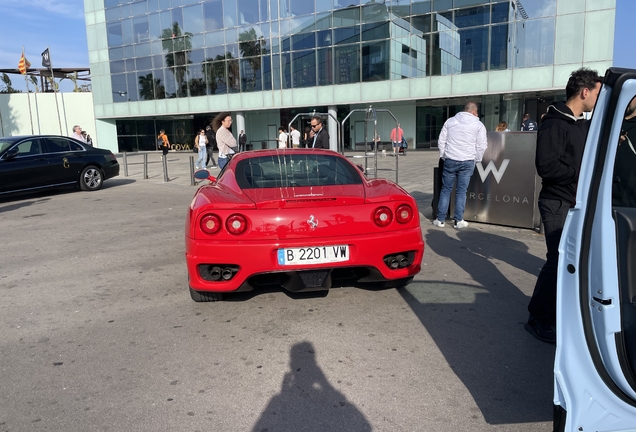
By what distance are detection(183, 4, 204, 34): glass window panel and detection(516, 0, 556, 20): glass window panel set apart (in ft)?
67.4

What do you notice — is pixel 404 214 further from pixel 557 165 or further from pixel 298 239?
pixel 557 165

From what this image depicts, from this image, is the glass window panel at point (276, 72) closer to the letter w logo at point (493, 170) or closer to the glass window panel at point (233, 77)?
the glass window panel at point (233, 77)

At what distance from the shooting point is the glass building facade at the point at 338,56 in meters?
24.6

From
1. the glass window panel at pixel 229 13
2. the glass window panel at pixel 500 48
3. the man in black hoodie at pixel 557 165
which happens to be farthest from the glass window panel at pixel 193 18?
the man in black hoodie at pixel 557 165

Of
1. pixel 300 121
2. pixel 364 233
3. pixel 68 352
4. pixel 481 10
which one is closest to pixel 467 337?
pixel 364 233

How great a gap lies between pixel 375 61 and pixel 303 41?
4991mm

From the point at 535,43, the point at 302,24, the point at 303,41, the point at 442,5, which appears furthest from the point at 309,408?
the point at 302,24

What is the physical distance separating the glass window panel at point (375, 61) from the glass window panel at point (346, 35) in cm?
78

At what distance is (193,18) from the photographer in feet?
109

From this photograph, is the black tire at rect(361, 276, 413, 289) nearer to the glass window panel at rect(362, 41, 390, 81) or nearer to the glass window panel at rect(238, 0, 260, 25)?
the glass window panel at rect(362, 41, 390, 81)

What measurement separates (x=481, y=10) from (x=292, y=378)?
27055 mm

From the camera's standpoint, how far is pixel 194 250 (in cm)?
375

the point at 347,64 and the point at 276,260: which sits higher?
the point at 347,64

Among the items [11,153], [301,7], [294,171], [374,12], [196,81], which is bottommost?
[294,171]
